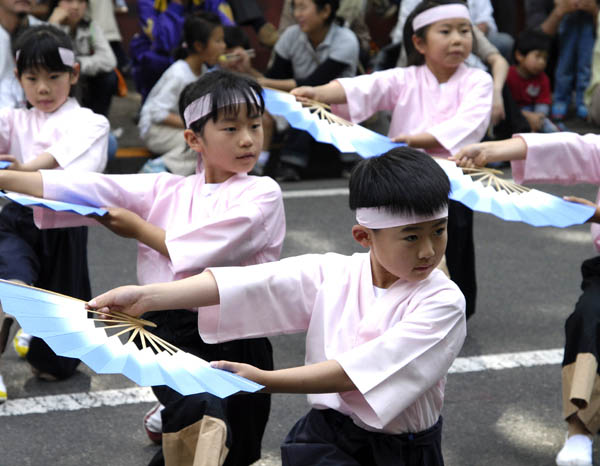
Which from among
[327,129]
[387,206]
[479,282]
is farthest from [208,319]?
[479,282]

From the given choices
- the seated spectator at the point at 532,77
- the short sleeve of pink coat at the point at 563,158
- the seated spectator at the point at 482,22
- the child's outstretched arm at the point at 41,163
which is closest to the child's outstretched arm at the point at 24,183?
the child's outstretched arm at the point at 41,163

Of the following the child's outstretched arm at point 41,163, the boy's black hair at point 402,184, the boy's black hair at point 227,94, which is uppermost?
the boy's black hair at point 227,94

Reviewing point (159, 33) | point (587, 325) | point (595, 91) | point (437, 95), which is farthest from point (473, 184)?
point (595, 91)

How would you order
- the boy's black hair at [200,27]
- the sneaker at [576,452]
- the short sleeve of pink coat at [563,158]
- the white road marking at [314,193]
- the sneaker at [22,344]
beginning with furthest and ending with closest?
the white road marking at [314,193], the boy's black hair at [200,27], the sneaker at [22,344], the short sleeve of pink coat at [563,158], the sneaker at [576,452]

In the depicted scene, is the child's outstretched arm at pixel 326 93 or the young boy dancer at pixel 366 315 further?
the child's outstretched arm at pixel 326 93

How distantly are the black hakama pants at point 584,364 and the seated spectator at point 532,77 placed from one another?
16.6 ft

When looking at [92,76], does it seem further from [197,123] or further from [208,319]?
[208,319]

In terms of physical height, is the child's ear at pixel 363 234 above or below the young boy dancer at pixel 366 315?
above

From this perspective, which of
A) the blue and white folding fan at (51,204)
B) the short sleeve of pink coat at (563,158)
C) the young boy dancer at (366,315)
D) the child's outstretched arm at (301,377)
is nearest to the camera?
the child's outstretched arm at (301,377)

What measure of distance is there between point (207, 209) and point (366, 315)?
872 millimetres

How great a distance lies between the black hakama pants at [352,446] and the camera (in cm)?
243

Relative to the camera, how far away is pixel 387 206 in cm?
237

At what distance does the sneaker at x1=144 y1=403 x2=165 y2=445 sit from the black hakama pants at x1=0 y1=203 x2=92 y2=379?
1.97 feet

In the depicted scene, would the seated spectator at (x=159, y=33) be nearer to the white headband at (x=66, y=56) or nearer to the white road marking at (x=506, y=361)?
the white headband at (x=66, y=56)
